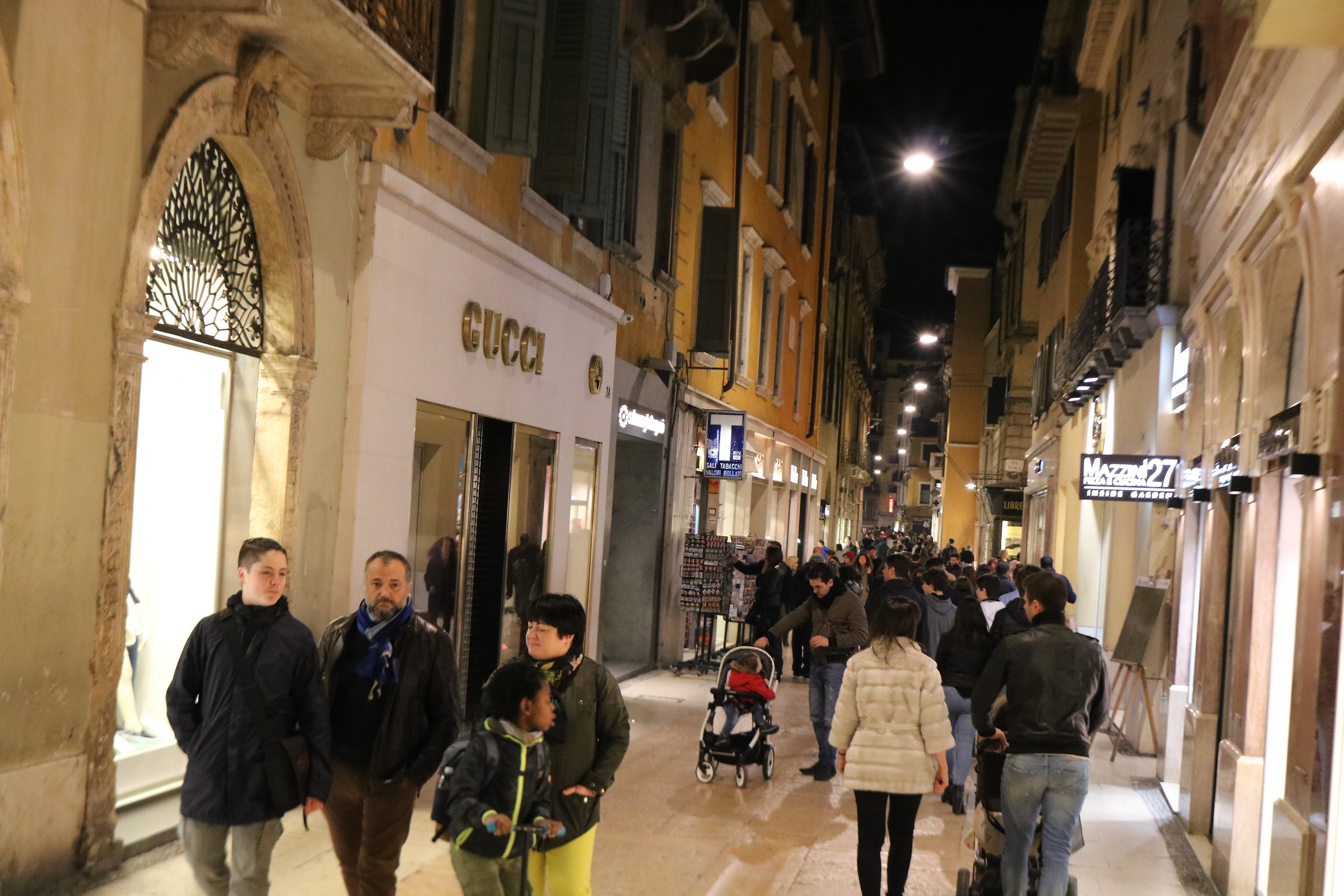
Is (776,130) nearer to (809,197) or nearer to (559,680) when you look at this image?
(809,197)

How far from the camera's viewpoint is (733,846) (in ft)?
29.6

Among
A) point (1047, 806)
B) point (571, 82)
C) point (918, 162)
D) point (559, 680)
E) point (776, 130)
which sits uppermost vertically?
point (776, 130)

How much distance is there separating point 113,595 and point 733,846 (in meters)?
4.32

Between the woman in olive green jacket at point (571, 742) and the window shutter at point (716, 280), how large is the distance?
16.0m

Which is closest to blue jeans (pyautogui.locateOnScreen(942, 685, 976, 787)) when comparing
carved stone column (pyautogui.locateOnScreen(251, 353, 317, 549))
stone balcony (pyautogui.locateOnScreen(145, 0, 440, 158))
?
carved stone column (pyautogui.locateOnScreen(251, 353, 317, 549))

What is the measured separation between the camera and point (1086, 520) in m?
20.8

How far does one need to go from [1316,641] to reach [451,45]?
8360 millimetres

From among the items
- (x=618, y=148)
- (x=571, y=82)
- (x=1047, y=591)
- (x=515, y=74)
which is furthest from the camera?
(x=618, y=148)

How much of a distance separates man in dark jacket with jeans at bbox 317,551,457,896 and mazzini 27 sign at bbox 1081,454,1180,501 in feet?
30.5

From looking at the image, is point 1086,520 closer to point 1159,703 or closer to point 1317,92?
point 1159,703

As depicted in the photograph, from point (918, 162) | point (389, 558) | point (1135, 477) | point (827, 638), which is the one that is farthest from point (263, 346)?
point (918, 162)

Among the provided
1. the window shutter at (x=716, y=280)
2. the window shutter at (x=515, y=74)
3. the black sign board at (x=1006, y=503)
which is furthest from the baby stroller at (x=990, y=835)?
the black sign board at (x=1006, y=503)

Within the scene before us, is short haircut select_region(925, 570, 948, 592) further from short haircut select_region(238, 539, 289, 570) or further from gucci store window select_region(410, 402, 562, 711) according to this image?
short haircut select_region(238, 539, 289, 570)

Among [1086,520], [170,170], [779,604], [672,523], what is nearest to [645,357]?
[672,523]
